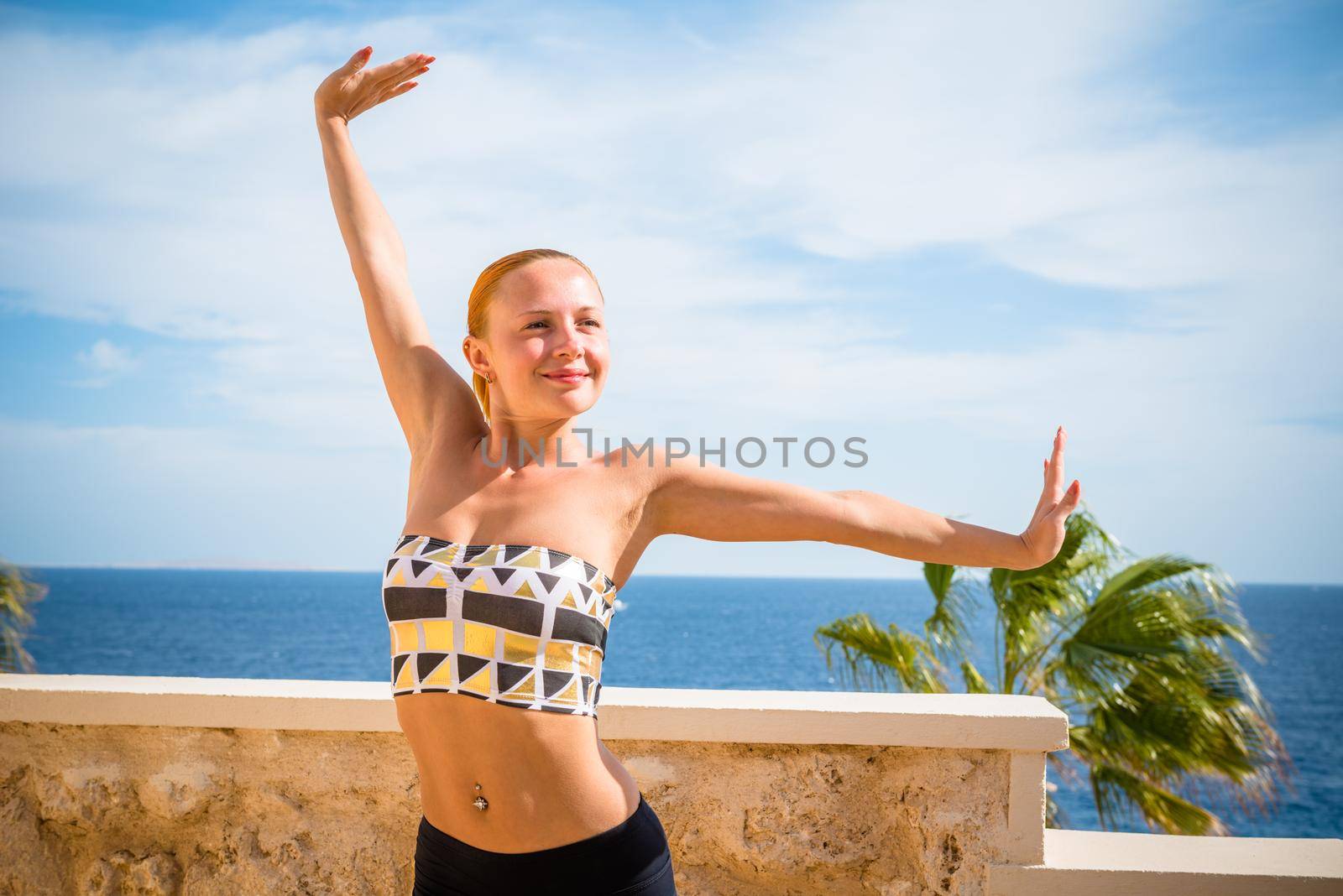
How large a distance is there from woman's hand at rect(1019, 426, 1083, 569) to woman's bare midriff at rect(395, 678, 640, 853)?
0.78m

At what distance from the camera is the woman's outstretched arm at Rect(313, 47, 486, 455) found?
2.02m

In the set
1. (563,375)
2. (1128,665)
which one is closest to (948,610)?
(1128,665)

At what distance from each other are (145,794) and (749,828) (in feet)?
4.78

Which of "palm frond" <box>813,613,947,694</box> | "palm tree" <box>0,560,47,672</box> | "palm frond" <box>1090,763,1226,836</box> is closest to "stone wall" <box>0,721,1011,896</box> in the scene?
"palm frond" <box>813,613,947,694</box>

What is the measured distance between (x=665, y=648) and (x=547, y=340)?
80490 millimetres

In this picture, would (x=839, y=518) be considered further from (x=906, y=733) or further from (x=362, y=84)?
(x=362, y=84)

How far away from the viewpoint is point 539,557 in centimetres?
164

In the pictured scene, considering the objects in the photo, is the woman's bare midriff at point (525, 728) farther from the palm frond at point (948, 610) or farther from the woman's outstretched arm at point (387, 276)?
the palm frond at point (948, 610)

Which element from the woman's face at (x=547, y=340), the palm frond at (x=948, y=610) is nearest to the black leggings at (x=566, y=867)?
the woman's face at (x=547, y=340)

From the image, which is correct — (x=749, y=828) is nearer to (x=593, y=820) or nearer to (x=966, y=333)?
(x=593, y=820)

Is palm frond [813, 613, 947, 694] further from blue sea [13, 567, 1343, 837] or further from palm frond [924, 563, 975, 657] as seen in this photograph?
blue sea [13, 567, 1343, 837]

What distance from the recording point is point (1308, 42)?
84.1m

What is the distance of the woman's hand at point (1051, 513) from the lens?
1.74 meters

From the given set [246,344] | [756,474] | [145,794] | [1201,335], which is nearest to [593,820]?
[756,474]
